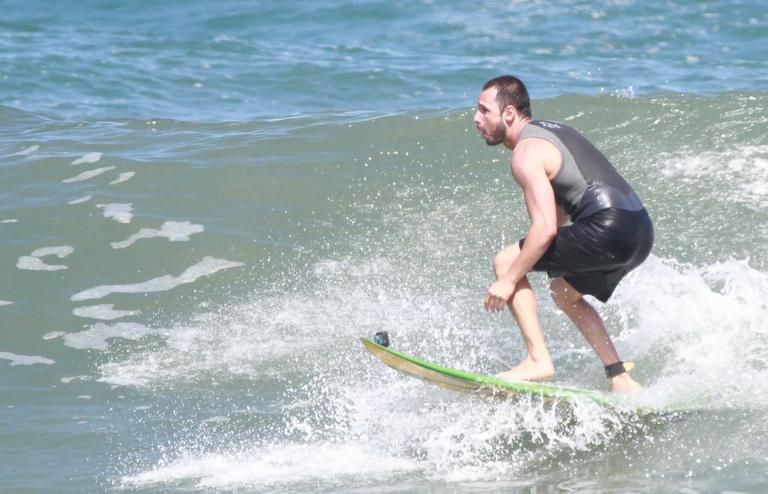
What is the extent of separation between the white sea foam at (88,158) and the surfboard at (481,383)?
6.26 meters

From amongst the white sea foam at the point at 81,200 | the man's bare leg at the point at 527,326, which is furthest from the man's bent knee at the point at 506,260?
the white sea foam at the point at 81,200

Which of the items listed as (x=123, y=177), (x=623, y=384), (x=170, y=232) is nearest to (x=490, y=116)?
(x=623, y=384)

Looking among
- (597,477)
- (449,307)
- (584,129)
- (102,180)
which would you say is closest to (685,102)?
(584,129)

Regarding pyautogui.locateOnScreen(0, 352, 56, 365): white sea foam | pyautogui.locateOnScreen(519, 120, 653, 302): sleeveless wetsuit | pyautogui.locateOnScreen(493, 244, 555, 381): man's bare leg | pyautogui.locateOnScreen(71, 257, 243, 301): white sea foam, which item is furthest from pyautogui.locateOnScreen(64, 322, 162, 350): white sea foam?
pyautogui.locateOnScreen(519, 120, 653, 302): sleeveless wetsuit

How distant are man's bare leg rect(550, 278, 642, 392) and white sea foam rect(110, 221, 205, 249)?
4.29 meters

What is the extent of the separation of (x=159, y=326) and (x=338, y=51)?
9.13 meters

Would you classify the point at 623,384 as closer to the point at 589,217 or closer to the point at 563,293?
the point at 563,293

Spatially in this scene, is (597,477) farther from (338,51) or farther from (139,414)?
(338,51)

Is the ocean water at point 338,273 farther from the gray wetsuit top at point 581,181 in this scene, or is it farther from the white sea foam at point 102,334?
the gray wetsuit top at point 581,181

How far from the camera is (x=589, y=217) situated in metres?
5.85

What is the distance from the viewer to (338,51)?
16.7m

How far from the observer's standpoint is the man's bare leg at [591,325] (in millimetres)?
6238

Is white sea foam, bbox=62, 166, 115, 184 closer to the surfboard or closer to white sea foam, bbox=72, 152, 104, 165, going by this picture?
white sea foam, bbox=72, 152, 104, 165

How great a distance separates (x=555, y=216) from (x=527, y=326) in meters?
0.64
